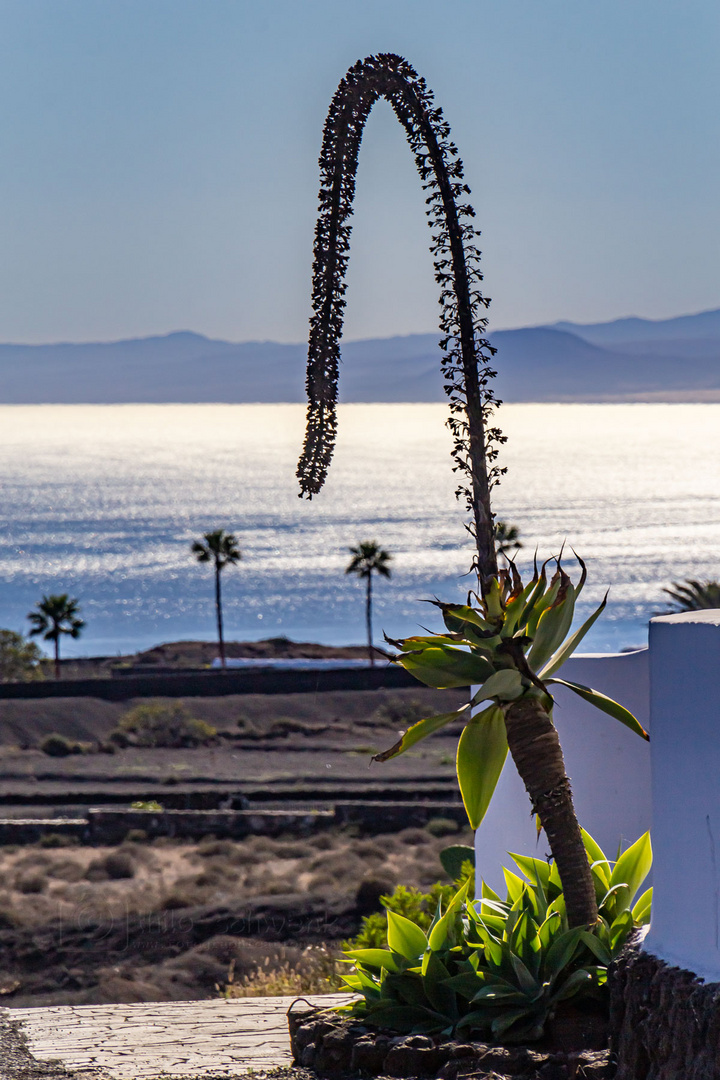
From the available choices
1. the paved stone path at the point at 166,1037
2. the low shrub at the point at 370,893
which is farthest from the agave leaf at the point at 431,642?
the low shrub at the point at 370,893

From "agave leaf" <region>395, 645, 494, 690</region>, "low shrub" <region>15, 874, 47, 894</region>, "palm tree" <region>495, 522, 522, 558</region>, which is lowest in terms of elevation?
"low shrub" <region>15, 874, 47, 894</region>

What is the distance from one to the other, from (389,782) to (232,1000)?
31664 millimetres

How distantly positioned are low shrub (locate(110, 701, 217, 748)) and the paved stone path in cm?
4176

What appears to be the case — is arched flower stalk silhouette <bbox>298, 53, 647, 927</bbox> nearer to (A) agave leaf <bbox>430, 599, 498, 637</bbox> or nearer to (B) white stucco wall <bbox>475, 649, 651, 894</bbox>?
(A) agave leaf <bbox>430, 599, 498, 637</bbox>

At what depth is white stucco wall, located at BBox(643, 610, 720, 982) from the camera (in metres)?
4.60

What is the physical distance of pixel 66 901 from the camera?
24.8 metres

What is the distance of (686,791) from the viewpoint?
471 centimetres

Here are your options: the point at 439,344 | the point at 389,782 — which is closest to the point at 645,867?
the point at 439,344

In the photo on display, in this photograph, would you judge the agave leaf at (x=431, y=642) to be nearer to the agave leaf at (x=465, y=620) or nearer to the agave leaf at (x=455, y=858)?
the agave leaf at (x=465, y=620)

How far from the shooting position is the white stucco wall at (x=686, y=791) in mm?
4602

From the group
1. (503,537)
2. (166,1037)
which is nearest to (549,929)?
(166,1037)

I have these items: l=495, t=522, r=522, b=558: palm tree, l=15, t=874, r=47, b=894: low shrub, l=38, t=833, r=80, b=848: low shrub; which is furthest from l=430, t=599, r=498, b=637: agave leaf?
l=38, t=833, r=80, b=848: low shrub

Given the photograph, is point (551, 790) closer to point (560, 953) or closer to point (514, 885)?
point (560, 953)

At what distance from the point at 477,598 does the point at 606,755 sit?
6.72ft
